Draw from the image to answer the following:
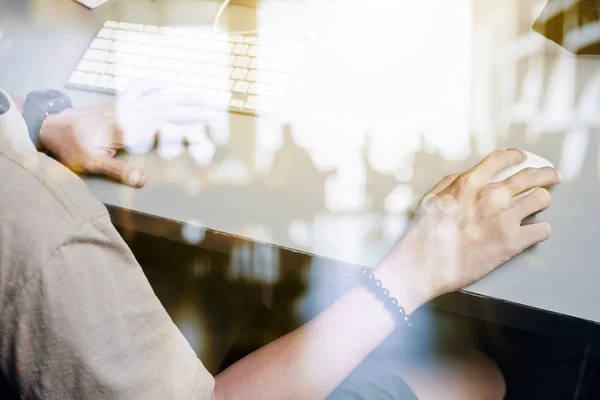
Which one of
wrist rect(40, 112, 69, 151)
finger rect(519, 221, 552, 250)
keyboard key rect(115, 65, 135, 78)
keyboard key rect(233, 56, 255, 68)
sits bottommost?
finger rect(519, 221, 552, 250)

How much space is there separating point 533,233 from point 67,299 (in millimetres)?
456

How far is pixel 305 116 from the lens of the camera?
0.80 m

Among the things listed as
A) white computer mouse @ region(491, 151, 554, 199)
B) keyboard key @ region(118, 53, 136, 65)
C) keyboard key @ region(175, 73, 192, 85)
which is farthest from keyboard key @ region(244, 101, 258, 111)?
white computer mouse @ region(491, 151, 554, 199)

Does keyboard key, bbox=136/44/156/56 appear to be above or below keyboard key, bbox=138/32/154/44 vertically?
below

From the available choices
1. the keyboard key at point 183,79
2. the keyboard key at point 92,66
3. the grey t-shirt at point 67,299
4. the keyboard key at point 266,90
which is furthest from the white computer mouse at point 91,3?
the grey t-shirt at point 67,299

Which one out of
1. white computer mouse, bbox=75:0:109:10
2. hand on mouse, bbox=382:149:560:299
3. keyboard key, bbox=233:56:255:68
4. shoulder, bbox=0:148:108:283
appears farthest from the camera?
white computer mouse, bbox=75:0:109:10

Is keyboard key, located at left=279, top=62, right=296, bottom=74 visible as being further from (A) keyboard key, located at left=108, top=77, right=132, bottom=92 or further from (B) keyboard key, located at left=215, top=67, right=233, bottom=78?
(A) keyboard key, located at left=108, top=77, right=132, bottom=92

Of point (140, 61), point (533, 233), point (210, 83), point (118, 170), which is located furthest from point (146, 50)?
point (533, 233)

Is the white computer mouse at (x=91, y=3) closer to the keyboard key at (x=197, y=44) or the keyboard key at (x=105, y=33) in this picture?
the keyboard key at (x=105, y=33)

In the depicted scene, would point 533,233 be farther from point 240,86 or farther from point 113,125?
point 113,125

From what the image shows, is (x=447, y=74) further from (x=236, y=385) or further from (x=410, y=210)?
(x=236, y=385)

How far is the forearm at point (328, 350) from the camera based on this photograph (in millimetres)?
645

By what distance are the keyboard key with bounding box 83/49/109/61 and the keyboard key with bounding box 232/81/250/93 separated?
0.22 metres

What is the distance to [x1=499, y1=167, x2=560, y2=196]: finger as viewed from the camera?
2.15ft
